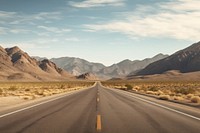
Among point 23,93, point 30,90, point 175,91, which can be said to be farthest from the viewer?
point 30,90

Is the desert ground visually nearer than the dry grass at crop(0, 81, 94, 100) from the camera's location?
Yes

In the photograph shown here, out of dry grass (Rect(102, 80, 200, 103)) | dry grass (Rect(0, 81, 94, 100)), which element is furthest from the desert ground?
dry grass (Rect(102, 80, 200, 103))

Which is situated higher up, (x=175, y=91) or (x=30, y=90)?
(x=30, y=90)

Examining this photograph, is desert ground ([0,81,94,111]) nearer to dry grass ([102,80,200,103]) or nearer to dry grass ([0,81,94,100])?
dry grass ([0,81,94,100])

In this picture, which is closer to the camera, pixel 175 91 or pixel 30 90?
pixel 175 91

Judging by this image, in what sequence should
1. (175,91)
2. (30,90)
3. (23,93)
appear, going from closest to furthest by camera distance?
(23,93), (175,91), (30,90)

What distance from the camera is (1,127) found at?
1048 cm

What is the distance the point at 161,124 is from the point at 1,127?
5650mm

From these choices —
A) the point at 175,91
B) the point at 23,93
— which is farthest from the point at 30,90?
the point at 175,91

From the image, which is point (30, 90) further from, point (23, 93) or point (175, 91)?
point (175, 91)

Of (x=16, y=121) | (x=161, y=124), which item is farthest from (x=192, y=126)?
(x=16, y=121)

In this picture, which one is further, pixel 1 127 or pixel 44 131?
pixel 1 127

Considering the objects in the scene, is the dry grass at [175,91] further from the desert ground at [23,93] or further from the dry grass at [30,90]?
the dry grass at [30,90]

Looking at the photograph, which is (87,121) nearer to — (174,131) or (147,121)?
(147,121)
